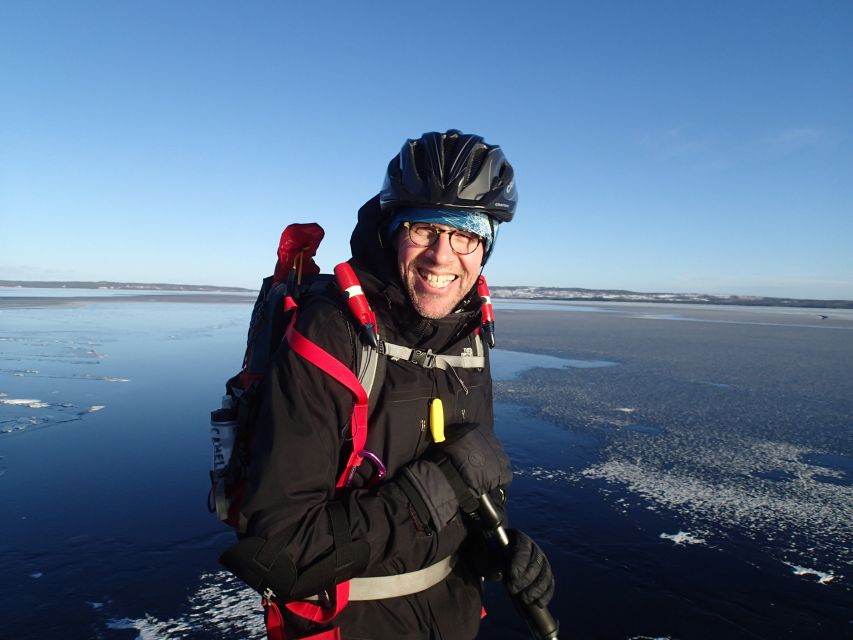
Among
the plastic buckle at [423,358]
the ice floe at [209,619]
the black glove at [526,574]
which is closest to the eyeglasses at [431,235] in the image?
the plastic buckle at [423,358]

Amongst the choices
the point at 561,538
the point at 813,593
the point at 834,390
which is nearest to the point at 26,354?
the point at 561,538

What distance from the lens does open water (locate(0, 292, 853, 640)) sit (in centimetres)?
334

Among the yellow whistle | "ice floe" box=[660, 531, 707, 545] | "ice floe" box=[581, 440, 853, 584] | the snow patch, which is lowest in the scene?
"ice floe" box=[660, 531, 707, 545]

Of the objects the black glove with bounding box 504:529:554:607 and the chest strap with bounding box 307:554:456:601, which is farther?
the black glove with bounding box 504:529:554:607

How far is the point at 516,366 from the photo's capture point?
12.4 meters

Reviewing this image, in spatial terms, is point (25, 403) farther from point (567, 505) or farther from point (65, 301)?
point (65, 301)

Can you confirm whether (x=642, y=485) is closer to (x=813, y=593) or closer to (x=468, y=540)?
(x=813, y=593)

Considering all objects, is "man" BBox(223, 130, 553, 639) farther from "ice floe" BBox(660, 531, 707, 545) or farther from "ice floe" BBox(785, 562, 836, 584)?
"ice floe" BBox(785, 562, 836, 584)

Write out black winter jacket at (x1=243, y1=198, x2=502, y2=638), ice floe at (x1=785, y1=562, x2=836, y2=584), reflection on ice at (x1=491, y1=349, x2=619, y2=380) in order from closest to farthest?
black winter jacket at (x1=243, y1=198, x2=502, y2=638) → ice floe at (x1=785, y1=562, x2=836, y2=584) → reflection on ice at (x1=491, y1=349, x2=619, y2=380)

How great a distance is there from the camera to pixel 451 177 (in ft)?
6.32

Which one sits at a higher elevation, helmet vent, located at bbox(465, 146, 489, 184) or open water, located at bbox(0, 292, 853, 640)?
helmet vent, located at bbox(465, 146, 489, 184)

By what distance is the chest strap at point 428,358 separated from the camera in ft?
5.86

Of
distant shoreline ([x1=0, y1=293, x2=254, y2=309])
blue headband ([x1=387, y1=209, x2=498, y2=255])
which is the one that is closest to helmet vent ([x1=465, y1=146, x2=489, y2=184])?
blue headband ([x1=387, y1=209, x2=498, y2=255])

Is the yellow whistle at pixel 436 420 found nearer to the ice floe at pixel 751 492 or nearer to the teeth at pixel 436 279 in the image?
the teeth at pixel 436 279
